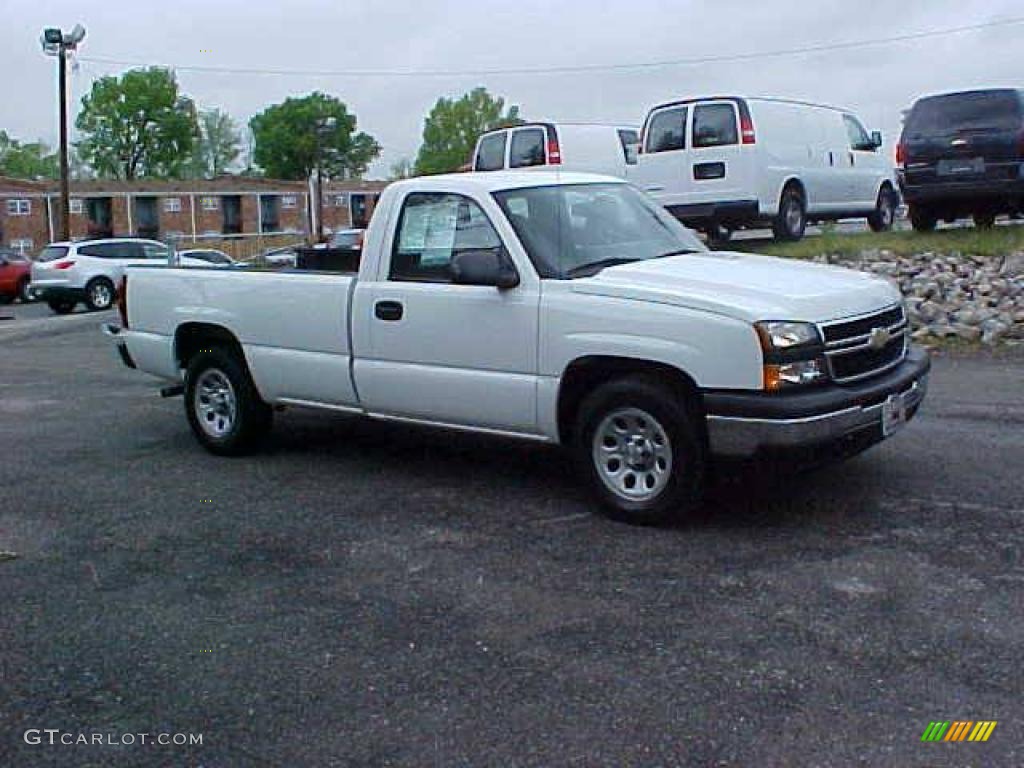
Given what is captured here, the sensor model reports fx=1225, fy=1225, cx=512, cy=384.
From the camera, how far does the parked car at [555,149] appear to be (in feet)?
63.1

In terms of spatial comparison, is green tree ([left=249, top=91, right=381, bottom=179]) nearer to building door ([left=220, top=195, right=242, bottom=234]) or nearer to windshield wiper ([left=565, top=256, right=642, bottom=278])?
building door ([left=220, top=195, right=242, bottom=234])

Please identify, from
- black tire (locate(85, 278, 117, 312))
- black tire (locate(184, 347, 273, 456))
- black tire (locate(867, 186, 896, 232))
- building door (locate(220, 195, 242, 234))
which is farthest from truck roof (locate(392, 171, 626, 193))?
building door (locate(220, 195, 242, 234))

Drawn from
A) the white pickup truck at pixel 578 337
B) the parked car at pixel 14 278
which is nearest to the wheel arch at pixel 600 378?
the white pickup truck at pixel 578 337

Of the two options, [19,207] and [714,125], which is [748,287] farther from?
[19,207]

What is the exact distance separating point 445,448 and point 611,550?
2.65 m

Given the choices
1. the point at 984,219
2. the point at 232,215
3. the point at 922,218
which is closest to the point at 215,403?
the point at 922,218

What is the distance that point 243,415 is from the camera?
26.5 ft

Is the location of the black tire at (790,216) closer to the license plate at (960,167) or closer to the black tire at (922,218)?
the black tire at (922,218)

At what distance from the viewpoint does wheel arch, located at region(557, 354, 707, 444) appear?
6000 mm

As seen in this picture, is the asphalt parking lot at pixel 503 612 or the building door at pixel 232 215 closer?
the asphalt parking lot at pixel 503 612

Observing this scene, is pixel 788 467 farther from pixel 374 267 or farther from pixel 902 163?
pixel 902 163

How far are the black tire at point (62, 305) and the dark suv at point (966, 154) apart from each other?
768 inches

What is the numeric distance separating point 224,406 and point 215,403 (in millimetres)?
88

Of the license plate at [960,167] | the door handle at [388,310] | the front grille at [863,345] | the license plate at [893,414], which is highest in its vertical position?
the license plate at [960,167]
